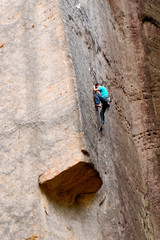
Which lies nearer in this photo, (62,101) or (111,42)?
(62,101)

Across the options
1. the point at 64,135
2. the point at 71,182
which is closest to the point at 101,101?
the point at 64,135

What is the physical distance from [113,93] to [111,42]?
816 mm

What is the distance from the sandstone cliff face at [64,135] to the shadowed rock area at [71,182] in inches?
1.6

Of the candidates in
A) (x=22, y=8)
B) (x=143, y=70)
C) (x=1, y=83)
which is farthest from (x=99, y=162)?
(x=143, y=70)

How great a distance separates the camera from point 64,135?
352cm

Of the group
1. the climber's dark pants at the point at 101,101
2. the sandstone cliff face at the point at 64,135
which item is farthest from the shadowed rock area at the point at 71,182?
the climber's dark pants at the point at 101,101

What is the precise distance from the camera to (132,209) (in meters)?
4.56

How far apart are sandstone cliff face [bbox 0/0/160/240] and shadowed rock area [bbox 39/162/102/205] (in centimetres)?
4

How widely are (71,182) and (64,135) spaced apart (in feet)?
1.09

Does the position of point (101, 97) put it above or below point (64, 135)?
below

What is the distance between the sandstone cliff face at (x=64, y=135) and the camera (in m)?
3.39

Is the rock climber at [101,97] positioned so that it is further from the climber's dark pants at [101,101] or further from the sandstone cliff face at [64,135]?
the sandstone cliff face at [64,135]

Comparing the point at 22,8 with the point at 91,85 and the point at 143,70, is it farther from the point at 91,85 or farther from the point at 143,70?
the point at 143,70

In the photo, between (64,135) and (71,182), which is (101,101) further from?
(71,182)
